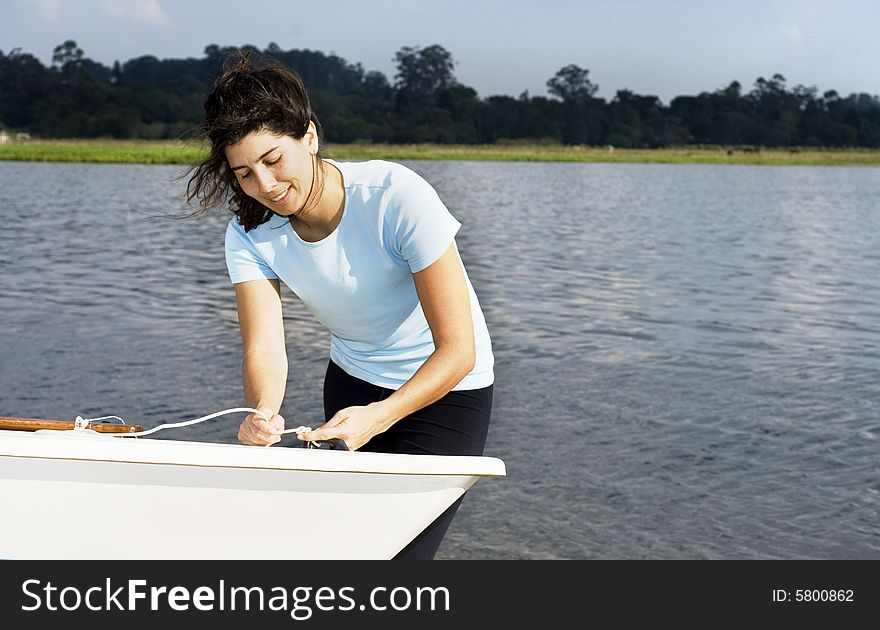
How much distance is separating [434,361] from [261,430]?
0.54 m

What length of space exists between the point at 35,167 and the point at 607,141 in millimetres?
82424

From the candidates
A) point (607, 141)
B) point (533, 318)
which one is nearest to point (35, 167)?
point (533, 318)

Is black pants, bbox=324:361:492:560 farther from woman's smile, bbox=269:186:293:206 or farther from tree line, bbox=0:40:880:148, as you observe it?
tree line, bbox=0:40:880:148

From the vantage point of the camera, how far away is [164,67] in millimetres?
159125

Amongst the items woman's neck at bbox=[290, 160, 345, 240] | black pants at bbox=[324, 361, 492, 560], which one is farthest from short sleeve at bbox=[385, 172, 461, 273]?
black pants at bbox=[324, 361, 492, 560]

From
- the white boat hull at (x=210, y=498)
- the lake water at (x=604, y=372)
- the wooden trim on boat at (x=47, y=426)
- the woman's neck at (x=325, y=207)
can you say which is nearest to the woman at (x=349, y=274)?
the woman's neck at (x=325, y=207)

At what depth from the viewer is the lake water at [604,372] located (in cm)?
671

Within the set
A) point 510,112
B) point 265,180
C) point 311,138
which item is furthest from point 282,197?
point 510,112

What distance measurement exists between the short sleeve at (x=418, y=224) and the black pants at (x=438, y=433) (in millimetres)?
523

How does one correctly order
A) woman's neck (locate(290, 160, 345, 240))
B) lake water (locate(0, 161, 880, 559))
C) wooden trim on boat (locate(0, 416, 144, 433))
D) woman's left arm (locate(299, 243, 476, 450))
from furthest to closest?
lake water (locate(0, 161, 880, 559))
wooden trim on boat (locate(0, 416, 144, 433))
woman's neck (locate(290, 160, 345, 240))
woman's left arm (locate(299, 243, 476, 450))

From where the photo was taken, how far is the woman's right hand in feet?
10.7

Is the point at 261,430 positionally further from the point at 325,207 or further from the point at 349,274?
the point at 325,207

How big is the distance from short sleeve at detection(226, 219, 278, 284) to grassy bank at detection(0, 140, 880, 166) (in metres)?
62.7

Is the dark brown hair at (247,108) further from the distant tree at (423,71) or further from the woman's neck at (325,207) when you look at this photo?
the distant tree at (423,71)
